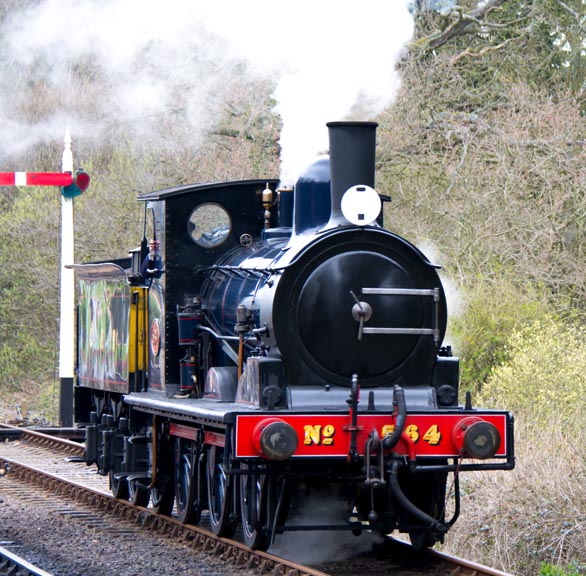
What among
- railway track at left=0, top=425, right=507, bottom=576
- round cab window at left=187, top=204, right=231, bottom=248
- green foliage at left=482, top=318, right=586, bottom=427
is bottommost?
railway track at left=0, top=425, right=507, bottom=576

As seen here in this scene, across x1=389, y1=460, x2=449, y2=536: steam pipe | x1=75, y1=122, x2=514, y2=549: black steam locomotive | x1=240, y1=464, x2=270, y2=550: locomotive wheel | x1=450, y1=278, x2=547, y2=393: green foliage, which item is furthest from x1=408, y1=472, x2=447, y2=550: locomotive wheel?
x1=450, y1=278, x2=547, y2=393: green foliage

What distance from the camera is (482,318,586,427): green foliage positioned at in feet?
34.9

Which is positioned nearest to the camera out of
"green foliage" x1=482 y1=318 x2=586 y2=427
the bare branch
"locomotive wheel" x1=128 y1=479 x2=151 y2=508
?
"locomotive wheel" x1=128 y1=479 x2=151 y2=508

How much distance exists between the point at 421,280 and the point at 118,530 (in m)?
3.16

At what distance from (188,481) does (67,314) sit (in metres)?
6.79

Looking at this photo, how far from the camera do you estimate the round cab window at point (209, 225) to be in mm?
8820

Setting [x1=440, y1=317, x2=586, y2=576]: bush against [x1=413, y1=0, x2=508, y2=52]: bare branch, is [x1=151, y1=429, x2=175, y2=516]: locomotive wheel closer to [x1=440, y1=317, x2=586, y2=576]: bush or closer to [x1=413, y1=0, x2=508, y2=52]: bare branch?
[x1=440, y1=317, x2=586, y2=576]: bush

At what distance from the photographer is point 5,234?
19.5m

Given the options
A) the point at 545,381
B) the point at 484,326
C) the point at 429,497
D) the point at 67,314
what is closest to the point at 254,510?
the point at 429,497

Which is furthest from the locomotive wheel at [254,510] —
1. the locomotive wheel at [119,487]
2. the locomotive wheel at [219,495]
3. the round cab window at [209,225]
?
the locomotive wheel at [119,487]

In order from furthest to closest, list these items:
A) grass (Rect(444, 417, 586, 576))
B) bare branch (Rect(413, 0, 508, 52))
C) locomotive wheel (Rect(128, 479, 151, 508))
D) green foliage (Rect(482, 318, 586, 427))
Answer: bare branch (Rect(413, 0, 508, 52)), green foliage (Rect(482, 318, 586, 427)), locomotive wheel (Rect(128, 479, 151, 508)), grass (Rect(444, 417, 586, 576))

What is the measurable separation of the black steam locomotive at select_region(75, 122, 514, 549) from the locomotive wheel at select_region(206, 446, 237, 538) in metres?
0.01

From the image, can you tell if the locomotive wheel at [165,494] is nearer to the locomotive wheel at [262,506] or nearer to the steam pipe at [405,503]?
the locomotive wheel at [262,506]

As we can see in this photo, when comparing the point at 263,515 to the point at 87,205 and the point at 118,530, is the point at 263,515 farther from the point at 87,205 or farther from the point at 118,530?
the point at 87,205
